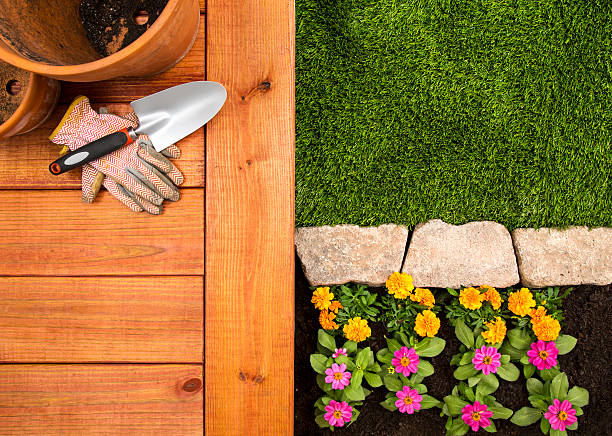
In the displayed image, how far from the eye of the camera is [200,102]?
2.93 feet

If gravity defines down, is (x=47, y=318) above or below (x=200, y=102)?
below

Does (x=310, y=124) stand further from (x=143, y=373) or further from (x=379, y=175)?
(x=143, y=373)

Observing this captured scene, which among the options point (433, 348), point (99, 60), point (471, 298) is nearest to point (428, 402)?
point (433, 348)

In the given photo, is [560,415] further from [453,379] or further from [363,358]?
[363,358]

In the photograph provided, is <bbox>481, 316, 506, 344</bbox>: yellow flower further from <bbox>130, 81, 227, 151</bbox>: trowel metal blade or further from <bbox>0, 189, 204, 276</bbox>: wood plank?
<bbox>130, 81, 227, 151</bbox>: trowel metal blade

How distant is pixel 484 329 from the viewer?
4.83 feet

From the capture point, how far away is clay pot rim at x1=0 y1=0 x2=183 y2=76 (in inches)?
27.4

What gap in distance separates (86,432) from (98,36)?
0.88 meters

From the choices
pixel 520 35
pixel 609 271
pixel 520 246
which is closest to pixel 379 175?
pixel 520 246

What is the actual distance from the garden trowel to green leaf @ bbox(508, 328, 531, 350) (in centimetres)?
127

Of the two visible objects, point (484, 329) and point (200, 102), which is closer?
point (200, 102)

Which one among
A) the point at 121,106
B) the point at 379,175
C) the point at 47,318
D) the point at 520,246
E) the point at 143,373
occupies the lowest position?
the point at 143,373

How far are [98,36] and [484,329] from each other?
4.78ft

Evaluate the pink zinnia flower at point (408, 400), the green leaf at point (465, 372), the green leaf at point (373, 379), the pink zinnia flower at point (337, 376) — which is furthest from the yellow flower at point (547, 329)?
the pink zinnia flower at point (337, 376)
